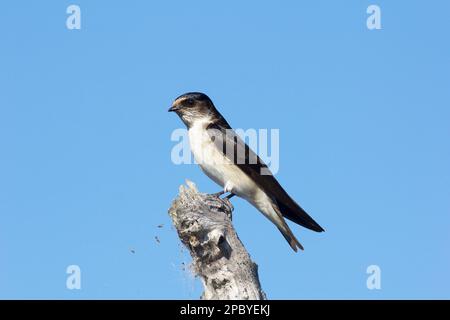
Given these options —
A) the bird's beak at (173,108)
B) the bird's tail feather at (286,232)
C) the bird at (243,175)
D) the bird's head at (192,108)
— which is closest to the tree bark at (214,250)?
the bird's tail feather at (286,232)

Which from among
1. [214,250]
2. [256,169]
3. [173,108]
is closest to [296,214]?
[256,169]

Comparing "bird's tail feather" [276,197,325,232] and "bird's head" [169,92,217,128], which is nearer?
"bird's tail feather" [276,197,325,232]

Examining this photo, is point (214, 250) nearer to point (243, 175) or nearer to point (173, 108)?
point (243, 175)

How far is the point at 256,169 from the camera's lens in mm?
13562

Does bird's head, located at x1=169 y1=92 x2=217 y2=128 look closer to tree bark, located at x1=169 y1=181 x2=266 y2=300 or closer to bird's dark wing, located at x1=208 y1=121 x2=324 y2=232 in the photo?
bird's dark wing, located at x1=208 y1=121 x2=324 y2=232

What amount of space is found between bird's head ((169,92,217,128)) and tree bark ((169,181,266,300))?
404cm

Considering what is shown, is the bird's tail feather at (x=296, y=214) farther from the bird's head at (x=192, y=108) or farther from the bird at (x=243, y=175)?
the bird's head at (x=192, y=108)

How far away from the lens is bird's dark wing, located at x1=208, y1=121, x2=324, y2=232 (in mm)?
13398

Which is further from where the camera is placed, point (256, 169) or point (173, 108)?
point (173, 108)

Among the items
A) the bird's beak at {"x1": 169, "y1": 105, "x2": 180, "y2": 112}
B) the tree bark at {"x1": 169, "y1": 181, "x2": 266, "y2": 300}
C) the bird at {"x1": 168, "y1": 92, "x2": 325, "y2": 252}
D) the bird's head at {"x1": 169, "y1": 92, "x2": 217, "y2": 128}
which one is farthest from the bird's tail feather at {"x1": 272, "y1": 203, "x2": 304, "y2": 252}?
the tree bark at {"x1": 169, "y1": 181, "x2": 266, "y2": 300}

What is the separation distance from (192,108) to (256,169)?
5.36ft

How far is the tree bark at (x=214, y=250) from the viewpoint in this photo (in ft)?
30.2

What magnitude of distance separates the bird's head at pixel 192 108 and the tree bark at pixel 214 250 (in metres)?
4.04
